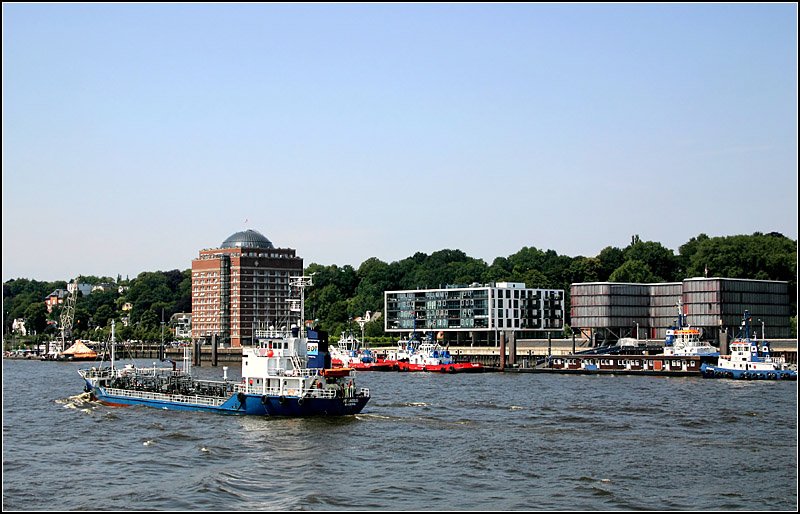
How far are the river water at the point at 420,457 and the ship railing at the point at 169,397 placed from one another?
5.37 ft

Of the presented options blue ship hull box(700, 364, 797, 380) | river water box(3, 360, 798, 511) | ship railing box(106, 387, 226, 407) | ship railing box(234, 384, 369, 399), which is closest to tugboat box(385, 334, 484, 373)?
blue ship hull box(700, 364, 797, 380)

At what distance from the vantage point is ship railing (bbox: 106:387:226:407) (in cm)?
8356

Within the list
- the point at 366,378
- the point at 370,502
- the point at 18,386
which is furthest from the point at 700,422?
the point at 18,386

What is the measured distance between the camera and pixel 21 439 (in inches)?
2761

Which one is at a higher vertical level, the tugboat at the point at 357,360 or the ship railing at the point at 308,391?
the ship railing at the point at 308,391

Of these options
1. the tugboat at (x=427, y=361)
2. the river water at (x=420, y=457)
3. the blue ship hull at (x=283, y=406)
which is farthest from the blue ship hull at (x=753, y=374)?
the blue ship hull at (x=283, y=406)

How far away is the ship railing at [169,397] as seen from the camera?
8356cm

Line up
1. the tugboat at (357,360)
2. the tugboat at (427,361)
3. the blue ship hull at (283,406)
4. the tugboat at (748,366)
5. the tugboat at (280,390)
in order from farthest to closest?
1. the tugboat at (357,360)
2. the tugboat at (427,361)
3. the tugboat at (748,366)
4. the tugboat at (280,390)
5. the blue ship hull at (283,406)

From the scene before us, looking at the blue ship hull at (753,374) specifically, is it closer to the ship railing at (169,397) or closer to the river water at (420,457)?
the river water at (420,457)

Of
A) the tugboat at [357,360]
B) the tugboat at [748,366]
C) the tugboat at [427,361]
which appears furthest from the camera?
the tugboat at [357,360]

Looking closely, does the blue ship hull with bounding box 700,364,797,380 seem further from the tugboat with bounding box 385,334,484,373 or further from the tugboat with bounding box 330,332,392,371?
the tugboat with bounding box 330,332,392,371

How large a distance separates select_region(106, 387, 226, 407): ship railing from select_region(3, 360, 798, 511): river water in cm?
164

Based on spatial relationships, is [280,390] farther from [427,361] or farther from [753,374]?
[427,361]

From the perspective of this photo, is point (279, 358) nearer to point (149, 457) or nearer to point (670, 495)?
point (149, 457)
